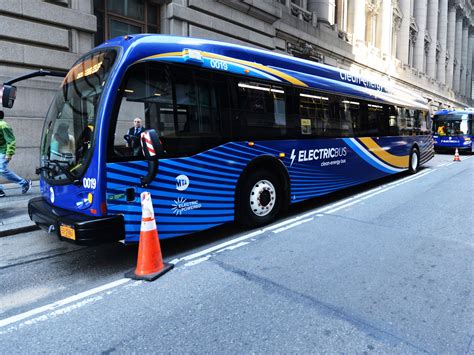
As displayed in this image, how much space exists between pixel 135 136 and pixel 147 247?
1315mm

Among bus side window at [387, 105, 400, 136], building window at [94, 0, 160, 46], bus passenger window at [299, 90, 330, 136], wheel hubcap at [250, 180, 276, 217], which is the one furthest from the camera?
building window at [94, 0, 160, 46]

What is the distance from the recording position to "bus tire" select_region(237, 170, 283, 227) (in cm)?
589

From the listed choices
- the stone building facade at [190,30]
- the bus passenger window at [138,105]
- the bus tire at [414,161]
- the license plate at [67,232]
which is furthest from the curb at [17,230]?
the bus tire at [414,161]

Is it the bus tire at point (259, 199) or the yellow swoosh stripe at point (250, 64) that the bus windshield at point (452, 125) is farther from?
the bus tire at point (259, 199)

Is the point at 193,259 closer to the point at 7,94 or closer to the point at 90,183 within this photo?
the point at 90,183

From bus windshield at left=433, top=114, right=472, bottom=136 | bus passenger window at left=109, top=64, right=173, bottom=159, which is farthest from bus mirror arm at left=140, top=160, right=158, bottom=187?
bus windshield at left=433, top=114, right=472, bottom=136

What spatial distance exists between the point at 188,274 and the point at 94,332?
137cm

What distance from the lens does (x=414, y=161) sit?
43.7 feet

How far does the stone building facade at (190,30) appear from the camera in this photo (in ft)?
31.1

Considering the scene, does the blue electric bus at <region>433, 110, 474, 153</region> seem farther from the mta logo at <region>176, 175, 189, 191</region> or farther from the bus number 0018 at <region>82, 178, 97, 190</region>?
the bus number 0018 at <region>82, 178, 97, 190</region>

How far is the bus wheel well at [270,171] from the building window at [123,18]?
816cm

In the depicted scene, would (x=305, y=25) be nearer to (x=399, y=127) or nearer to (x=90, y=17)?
(x=399, y=127)

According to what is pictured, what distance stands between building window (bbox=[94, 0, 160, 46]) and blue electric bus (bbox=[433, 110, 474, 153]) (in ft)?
66.5

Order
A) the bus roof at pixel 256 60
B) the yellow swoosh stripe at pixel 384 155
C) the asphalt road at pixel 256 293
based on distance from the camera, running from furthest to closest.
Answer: the yellow swoosh stripe at pixel 384 155 < the bus roof at pixel 256 60 < the asphalt road at pixel 256 293
